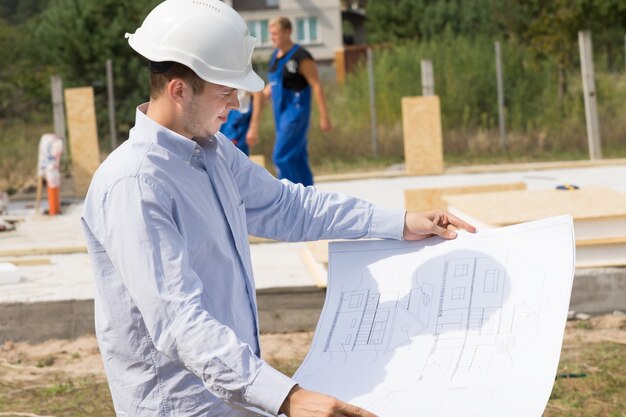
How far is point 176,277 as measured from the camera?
8.47 ft

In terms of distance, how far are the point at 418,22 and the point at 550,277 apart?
50500 millimetres

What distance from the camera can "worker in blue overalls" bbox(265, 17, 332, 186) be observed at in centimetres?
1003

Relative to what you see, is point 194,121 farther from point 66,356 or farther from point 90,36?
point 90,36

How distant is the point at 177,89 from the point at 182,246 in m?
0.38

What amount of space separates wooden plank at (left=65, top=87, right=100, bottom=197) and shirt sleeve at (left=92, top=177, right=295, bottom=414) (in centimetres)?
1235

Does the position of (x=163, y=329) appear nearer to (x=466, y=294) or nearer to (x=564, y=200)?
(x=466, y=294)

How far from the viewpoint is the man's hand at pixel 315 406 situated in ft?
7.99

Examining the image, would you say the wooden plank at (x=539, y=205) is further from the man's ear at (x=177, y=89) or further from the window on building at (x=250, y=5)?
the window on building at (x=250, y=5)

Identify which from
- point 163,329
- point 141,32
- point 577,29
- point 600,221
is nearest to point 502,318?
point 163,329

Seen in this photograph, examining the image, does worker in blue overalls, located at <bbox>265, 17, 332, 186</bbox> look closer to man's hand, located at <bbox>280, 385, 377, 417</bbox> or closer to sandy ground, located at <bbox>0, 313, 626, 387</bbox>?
sandy ground, located at <bbox>0, 313, 626, 387</bbox>

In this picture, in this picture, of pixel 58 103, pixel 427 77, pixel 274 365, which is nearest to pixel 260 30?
pixel 427 77

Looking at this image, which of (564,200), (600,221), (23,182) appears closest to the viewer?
(600,221)

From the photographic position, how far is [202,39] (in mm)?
2688

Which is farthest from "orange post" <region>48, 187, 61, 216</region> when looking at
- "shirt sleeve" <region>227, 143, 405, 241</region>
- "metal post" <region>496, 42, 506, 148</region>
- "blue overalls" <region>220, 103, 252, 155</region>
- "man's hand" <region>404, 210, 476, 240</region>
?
"man's hand" <region>404, 210, 476, 240</region>
